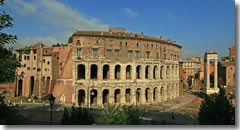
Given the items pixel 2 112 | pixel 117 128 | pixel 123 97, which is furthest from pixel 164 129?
pixel 123 97

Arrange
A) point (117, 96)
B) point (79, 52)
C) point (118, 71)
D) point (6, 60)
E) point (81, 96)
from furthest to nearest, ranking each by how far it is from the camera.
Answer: point (117, 96) → point (118, 71) → point (81, 96) → point (79, 52) → point (6, 60)

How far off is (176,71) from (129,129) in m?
33.0

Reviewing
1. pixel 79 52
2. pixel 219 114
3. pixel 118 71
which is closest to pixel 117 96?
pixel 118 71

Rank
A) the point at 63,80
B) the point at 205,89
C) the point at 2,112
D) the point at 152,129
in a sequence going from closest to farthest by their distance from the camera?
the point at 2,112
the point at 152,129
the point at 63,80
the point at 205,89

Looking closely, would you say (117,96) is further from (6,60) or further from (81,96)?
(6,60)

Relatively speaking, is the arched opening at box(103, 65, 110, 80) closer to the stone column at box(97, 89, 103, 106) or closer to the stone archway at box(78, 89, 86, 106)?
the stone column at box(97, 89, 103, 106)

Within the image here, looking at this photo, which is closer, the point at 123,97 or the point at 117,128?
the point at 117,128

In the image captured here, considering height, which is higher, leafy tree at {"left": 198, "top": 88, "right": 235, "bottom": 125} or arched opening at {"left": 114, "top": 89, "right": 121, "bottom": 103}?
leafy tree at {"left": 198, "top": 88, "right": 235, "bottom": 125}

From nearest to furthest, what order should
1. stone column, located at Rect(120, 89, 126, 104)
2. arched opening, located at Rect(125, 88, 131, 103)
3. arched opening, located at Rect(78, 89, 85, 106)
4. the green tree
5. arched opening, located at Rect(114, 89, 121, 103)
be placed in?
the green tree → stone column, located at Rect(120, 89, 126, 104) → arched opening, located at Rect(78, 89, 85, 106) → arched opening, located at Rect(114, 89, 121, 103) → arched opening, located at Rect(125, 88, 131, 103)

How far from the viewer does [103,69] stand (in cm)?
2903

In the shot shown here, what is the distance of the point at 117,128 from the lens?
8.42 metres

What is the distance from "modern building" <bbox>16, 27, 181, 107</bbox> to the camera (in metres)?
26.0

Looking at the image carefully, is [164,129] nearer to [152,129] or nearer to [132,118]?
[152,129]

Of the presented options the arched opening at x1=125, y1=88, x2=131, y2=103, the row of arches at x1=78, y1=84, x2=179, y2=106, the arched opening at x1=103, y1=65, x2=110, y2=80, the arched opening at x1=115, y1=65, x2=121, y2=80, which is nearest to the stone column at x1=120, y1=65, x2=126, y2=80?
the arched opening at x1=115, y1=65, x2=121, y2=80
